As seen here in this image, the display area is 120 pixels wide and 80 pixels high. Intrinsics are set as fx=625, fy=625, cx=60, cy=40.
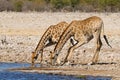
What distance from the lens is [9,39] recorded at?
31.8 m

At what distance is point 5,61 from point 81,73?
16.3 ft

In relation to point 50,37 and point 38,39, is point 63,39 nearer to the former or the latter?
point 50,37

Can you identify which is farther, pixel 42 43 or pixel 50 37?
pixel 50 37

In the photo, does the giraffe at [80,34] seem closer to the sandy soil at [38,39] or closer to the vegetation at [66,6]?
the sandy soil at [38,39]

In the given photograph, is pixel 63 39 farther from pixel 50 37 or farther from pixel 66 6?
pixel 66 6

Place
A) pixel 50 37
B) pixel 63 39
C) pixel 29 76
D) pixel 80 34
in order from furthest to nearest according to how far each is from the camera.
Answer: pixel 50 37 < pixel 80 34 < pixel 63 39 < pixel 29 76

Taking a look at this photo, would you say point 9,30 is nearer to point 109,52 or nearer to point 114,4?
point 109,52

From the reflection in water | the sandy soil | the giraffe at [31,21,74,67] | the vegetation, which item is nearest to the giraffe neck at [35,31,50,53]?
the giraffe at [31,21,74,67]

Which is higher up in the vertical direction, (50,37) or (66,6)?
(50,37)

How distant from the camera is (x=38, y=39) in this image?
106 ft

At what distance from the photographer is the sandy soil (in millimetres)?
22891

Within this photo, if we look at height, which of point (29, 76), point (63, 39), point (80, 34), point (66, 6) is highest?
point (80, 34)

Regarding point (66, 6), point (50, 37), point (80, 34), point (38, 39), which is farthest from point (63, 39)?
point (66, 6)

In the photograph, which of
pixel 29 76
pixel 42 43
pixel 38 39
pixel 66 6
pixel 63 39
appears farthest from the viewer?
pixel 66 6
